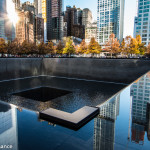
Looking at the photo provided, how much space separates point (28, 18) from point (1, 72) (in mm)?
90530

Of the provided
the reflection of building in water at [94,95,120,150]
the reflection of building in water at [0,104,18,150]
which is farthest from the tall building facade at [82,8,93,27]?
the reflection of building in water at [94,95,120,150]

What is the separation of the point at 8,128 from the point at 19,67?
57.7 feet

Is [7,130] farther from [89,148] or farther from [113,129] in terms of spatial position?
[113,129]

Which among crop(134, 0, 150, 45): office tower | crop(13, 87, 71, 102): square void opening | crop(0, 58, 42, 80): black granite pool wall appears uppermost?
crop(134, 0, 150, 45): office tower

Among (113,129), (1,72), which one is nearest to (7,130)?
(113,129)

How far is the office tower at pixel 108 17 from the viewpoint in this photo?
83500 mm

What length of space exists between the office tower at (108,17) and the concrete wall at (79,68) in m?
66.7

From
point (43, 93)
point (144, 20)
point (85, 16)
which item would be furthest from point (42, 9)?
point (43, 93)

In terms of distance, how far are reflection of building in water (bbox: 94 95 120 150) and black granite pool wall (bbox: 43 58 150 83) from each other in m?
13.3

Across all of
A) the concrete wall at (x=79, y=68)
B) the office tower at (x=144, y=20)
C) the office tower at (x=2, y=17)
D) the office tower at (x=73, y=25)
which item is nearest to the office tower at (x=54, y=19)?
the office tower at (x=73, y=25)

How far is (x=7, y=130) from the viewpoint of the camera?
289cm

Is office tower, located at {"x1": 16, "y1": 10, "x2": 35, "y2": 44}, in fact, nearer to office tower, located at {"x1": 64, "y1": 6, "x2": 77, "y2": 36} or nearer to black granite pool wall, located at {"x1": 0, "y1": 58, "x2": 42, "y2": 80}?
office tower, located at {"x1": 64, "y1": 6, "x2": 77, "y2": 36}

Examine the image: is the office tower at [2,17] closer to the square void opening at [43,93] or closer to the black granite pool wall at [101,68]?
the black granite pool wall at [101,68]

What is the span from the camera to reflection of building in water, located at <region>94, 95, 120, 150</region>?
7.50ft
